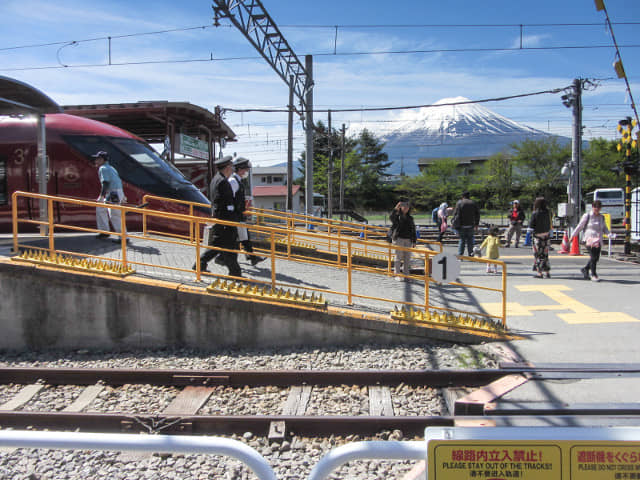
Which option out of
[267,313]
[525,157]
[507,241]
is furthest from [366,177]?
[267,313]

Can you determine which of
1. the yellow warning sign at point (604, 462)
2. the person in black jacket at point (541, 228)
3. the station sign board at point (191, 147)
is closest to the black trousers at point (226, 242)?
the yellow warning sign at point (604, 462)

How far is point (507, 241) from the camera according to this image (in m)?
18.5

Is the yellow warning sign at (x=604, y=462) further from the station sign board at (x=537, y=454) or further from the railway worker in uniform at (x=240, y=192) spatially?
the railway worker in uniform at (x=240, y=192)

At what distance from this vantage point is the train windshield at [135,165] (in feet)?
33.8

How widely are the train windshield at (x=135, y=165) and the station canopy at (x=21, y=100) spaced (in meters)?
1.57

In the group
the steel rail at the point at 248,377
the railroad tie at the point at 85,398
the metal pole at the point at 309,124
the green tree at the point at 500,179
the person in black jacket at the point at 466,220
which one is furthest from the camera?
the green tree at the point at 500,179

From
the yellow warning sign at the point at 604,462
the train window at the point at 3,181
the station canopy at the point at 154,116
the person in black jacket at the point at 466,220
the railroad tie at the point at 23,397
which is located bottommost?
the railroad tie at the point at 23,397

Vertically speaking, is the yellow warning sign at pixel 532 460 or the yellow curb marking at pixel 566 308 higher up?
the yellow warning sign at pixel 532 460

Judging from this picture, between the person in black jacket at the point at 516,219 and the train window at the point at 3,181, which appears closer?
the train window at the point at 3,181

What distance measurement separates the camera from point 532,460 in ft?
5.54

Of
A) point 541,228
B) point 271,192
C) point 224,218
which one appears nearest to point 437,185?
point 271,192

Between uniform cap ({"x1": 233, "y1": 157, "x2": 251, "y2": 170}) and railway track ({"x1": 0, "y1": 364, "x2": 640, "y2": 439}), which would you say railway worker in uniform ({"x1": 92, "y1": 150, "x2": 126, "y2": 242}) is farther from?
railway track ({"x1": 0, "y1": 364, "x2": 640, "y2": 439})

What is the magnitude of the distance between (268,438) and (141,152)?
868 centimetres

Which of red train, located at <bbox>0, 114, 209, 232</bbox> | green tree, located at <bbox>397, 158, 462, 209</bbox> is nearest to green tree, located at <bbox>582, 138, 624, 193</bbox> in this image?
green tree, located at <bbox>397, 158, 462, 209</bbox>
